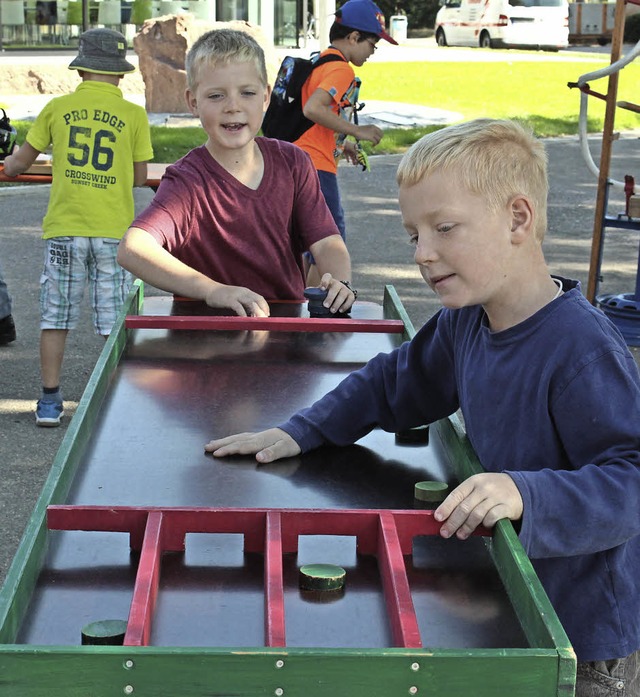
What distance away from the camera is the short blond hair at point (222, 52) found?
11.0 feet

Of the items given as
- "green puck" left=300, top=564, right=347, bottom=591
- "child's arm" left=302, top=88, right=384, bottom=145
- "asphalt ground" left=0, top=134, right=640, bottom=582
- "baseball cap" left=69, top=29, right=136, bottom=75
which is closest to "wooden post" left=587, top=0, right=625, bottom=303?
"asphalt ground" left=0, top=134, right=640, bottom=582

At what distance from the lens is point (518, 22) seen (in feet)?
98.3

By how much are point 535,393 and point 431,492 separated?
0.26m

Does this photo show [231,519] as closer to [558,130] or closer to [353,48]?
[353,48]

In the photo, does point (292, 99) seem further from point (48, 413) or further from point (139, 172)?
point (48, 413)

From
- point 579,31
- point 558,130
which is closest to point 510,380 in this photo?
point 558,130

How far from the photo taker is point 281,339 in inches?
119

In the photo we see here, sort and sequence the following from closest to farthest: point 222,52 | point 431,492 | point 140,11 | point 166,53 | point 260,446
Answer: point 431,492, point 260,446, point 222,52, point 166,53, point 140,11

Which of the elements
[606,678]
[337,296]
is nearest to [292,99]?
[337,296]

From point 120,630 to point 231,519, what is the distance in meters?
0.36

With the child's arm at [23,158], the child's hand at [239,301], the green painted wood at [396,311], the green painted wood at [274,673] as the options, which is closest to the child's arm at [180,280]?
the child's hand at [239,301]

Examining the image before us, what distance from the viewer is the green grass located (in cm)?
1277

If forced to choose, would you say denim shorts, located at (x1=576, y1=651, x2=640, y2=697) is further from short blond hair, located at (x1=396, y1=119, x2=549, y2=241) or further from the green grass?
the green grass

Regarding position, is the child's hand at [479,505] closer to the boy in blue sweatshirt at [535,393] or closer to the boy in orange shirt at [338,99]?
the boy in blue sweatshirt at [535,393]
